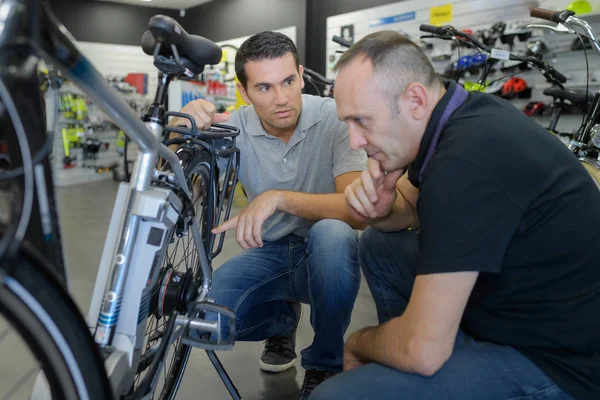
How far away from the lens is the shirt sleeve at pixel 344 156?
5.32 feet

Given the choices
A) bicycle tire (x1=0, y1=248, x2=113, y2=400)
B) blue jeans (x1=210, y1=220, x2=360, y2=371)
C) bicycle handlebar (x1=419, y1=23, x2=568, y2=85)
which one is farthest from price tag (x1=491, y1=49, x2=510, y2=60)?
bicycle tire (x1=0, y1=248, x2=113, y2=400)

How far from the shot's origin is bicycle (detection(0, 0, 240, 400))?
67cm

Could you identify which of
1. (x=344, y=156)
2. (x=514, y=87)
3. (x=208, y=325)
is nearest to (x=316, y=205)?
(x=344, y=156)

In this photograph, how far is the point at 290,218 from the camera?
1.77m

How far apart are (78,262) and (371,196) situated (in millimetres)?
2606

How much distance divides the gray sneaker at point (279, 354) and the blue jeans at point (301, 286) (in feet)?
0.12

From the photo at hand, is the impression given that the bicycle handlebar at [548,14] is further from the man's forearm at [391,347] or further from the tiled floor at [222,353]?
the man's forearm at [391,347]

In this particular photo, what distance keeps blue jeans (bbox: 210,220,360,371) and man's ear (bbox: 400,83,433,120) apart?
563 millimetres

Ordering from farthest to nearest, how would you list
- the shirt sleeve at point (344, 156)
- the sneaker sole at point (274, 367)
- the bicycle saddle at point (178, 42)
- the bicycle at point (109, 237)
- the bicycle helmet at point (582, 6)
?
the bicycle helmet at point (582, 6) < the sneaker sole at point (274, 367) < the shirt sleeve at point (344, 156) < the bicycle saddle at point (178, 42) < the bicycle at point (109, 237)

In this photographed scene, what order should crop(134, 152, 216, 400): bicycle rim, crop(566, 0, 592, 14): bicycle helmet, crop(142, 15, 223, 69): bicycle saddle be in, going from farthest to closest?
crop(566, 0, 592, 14): bicycle helmet
crop(134, 152, 216, 400): bicycle rim
crop(142, 15, 223, 69): bicycle saddle

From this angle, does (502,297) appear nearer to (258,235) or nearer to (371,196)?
(371,196)

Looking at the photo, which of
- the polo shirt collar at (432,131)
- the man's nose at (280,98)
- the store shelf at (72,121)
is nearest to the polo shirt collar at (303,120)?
the man's nose at (280,98)

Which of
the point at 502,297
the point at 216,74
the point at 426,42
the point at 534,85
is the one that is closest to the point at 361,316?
the point at 502,297

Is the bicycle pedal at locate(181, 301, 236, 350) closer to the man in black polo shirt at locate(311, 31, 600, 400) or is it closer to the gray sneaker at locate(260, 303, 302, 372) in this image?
the man in black polo shirt at locate(311, 31, 600, 400)
